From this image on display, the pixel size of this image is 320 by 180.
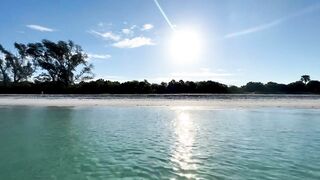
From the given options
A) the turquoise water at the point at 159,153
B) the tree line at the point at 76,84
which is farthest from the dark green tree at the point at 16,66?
the turquoise water at the point at 159,153

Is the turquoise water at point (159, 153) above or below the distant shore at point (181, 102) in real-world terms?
below

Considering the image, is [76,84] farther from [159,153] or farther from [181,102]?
[159,153]

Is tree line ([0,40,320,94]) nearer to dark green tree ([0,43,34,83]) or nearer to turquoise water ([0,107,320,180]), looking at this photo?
dark green tree ([0,43,34,83])

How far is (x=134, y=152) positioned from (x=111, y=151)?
872 mm

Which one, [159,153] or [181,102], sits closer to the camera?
[159,153]

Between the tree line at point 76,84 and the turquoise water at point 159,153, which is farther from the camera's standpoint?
the tree line at point 76,84

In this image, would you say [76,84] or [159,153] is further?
[76,84]

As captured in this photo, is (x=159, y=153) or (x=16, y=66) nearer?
(x=159, y=153)

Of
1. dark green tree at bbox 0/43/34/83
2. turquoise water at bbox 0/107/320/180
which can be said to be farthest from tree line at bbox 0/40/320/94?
turquoise water at bbox 0/107/320/180

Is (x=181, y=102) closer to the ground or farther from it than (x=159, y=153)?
farther from it

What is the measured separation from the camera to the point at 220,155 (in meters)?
12.5

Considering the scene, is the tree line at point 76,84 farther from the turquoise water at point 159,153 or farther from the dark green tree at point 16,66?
the turquoise water at point 159,153

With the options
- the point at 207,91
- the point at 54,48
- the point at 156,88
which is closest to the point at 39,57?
the point at 54,48

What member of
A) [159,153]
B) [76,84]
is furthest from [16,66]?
[159,153]
